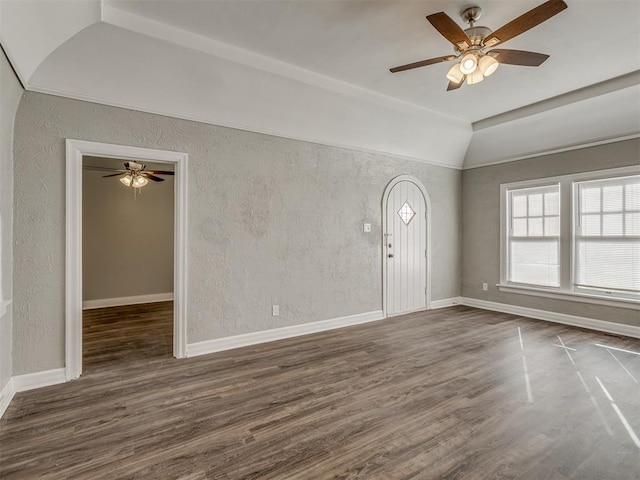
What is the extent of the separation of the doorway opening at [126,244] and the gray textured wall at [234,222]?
1668 mm

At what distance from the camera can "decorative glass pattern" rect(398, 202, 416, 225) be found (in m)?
5.33

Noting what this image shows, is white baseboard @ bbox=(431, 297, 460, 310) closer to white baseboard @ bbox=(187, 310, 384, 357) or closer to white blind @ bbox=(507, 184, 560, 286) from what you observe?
white blind @ bbox=(507, 184, 560, 286)

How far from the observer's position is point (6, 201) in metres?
2.56

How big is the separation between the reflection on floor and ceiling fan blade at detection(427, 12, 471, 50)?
3.86 metres

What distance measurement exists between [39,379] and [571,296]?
6.35 metres

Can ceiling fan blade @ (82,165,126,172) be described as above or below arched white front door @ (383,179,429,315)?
above

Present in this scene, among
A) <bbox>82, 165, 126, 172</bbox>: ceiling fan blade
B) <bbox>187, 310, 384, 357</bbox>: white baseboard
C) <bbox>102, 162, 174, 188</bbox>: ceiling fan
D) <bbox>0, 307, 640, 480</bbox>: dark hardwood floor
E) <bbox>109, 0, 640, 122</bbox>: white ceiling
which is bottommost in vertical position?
<bbox>0, 307, 640, 480</bbox>: dark hardwood floor

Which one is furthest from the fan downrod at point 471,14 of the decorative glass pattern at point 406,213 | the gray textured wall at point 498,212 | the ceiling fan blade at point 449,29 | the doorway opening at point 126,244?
the doorway opening at point 126,244

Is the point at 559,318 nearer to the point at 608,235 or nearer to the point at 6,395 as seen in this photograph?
the point at 608,235

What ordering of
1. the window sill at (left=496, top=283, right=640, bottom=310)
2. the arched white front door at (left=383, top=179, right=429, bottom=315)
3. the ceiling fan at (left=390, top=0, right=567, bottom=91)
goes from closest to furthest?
the ceiling fan at (left=390, top=0, right=567, bottom=91) → the window sill at (left=496, top=283, right=640, bottom=310) → the arched white front door at (left=383, top=179, right=429, bottom=315)

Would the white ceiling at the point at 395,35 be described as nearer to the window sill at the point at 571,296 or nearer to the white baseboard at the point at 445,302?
the window sill at the point at 571,296

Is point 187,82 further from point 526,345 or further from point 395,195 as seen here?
point 526,345

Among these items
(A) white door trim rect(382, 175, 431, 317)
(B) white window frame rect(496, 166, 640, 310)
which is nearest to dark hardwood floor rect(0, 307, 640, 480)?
(B) white window frame rect(496, 166, 640, 310)

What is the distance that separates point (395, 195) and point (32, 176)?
14.4 ft
